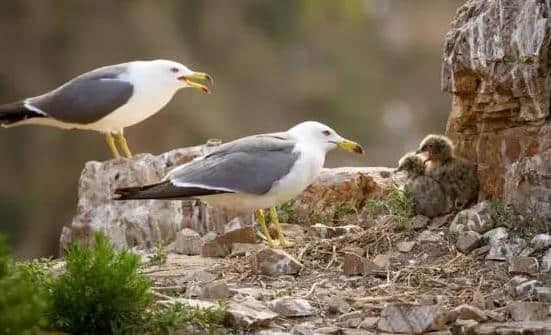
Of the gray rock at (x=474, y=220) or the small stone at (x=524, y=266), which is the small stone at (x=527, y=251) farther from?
the gray rock at (x=474, y=220)

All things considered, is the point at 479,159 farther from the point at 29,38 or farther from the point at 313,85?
the point at 313,85

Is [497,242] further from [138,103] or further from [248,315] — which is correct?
[138,103]

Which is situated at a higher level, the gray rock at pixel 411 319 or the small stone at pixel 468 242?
the small stone at pixel 468 242

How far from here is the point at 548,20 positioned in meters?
6.46

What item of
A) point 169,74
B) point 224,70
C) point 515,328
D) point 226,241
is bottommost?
point 515,328

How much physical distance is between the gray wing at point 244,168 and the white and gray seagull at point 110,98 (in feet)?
5.02

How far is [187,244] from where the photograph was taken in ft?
23.9

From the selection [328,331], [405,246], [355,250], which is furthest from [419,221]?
[328,331]

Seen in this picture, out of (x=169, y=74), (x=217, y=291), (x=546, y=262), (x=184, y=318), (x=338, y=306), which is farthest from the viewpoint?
(x=169, y=74)

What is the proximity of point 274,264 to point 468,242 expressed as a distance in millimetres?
1013

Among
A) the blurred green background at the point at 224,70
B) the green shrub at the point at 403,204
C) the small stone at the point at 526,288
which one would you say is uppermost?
the blurred green background at the point at 224,70

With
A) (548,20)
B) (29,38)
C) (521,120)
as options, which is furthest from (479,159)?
(29,38)

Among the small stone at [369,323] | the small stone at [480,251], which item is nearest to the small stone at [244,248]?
the small stone at [480,251]

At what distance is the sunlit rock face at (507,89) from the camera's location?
6.50 meters
